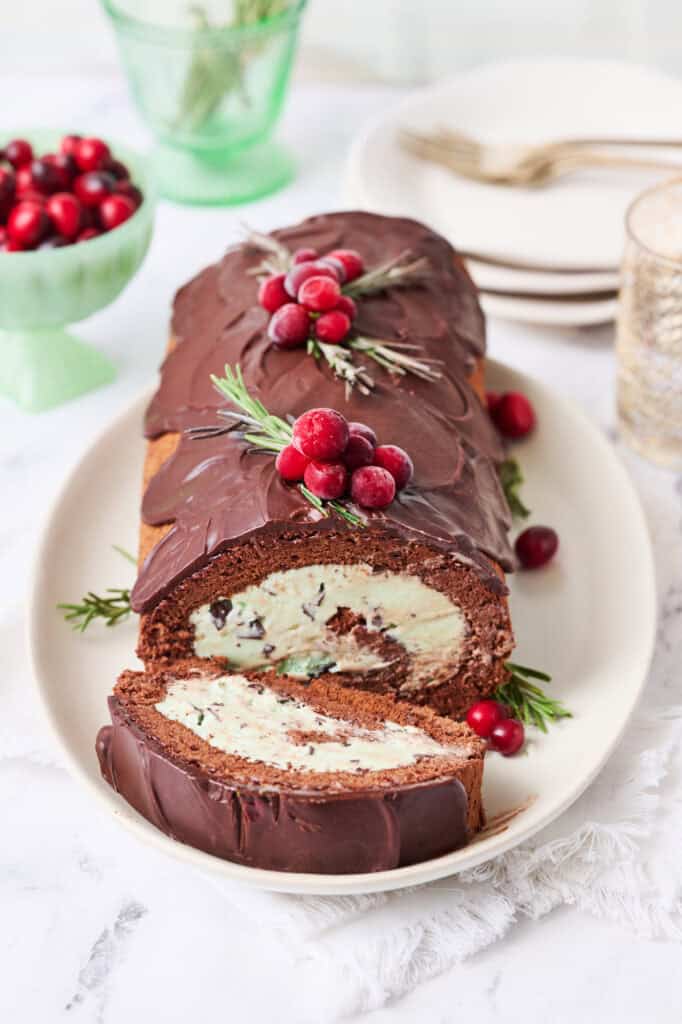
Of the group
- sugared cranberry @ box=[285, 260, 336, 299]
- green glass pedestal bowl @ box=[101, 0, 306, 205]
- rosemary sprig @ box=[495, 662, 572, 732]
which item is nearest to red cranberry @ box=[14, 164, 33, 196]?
green glass pedestal bowl @ box=[101, 0, 306, 205]

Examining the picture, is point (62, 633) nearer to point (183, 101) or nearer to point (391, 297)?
point (391, 297)

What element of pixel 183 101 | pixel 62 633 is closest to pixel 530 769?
pixel 62 633

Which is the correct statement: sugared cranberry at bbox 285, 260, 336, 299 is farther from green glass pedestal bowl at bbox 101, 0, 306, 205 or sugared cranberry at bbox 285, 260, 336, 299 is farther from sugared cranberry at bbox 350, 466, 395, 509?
green glass pedestal bowl at bbox 101, 0, 306, 205

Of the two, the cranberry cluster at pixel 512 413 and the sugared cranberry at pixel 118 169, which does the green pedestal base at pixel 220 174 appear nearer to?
the sugared cranberry at pixel 118 169

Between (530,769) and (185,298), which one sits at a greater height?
(185,298)

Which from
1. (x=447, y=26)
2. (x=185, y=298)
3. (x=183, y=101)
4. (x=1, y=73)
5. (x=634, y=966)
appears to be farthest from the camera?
(x=1, y=73)

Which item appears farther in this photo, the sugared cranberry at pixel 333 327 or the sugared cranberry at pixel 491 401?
the sugared cranberry at pixel 491 401

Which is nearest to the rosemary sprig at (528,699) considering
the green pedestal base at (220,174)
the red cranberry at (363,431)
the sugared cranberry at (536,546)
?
the sugared cranberry at (536,546)
